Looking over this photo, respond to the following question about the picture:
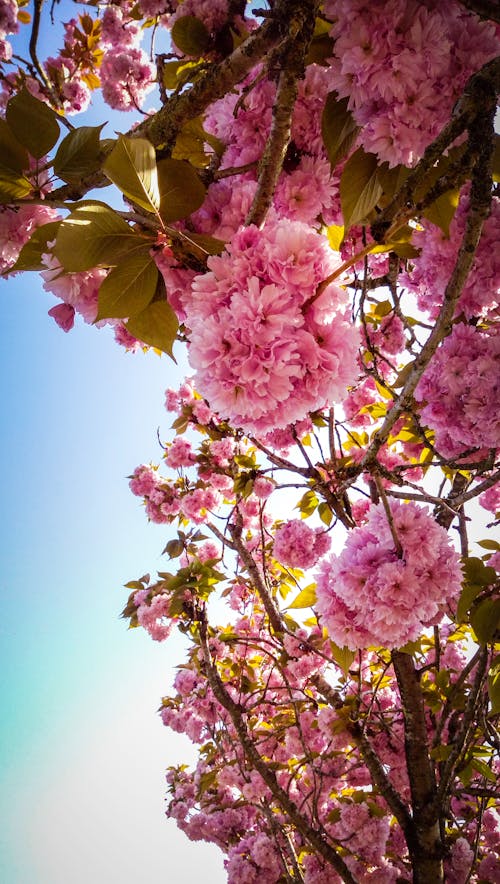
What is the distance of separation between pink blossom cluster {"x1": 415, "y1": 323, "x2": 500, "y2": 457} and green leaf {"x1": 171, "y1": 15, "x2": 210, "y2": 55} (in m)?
1.11

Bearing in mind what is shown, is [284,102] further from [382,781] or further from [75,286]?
[382,781]

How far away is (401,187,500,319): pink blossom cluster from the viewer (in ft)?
4.09

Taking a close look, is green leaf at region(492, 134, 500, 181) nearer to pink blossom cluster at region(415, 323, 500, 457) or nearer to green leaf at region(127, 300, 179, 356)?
pink blossom cluster at region(415, 323, 500, 457)

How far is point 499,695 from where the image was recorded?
1.50m

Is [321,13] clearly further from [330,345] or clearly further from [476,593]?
[476,593]

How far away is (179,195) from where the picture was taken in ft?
2.83

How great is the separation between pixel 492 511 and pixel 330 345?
3.79 meters

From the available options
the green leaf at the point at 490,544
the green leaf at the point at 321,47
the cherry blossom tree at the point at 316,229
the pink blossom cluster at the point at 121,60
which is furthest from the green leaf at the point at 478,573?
the pink blossom cluster at the point at 121,60

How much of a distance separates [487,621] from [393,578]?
0.61m

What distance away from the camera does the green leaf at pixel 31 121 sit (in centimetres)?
86

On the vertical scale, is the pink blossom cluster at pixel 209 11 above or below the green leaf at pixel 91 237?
above

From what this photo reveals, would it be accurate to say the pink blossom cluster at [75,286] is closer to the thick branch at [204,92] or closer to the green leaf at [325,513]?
the thick branch at [204,92]

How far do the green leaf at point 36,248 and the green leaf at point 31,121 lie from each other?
0.52ft

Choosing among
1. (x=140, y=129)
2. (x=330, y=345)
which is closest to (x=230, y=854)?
(x=330, y=345)
